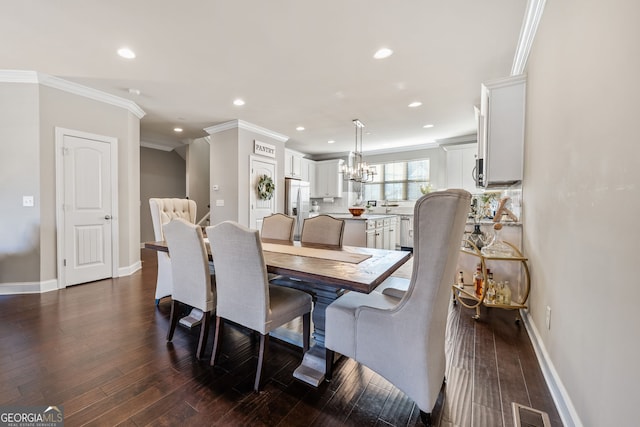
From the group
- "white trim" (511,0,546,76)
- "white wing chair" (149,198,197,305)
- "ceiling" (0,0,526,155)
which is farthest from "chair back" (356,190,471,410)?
"white wing chair" (149,198,197,305)

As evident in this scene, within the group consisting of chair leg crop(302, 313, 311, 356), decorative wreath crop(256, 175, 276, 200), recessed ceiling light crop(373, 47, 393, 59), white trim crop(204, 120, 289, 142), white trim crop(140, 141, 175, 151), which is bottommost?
chair leg crop(302, 313, 311, 356)

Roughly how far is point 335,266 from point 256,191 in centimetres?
385

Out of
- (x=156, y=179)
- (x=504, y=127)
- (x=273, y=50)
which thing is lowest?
(x=156, y=179)

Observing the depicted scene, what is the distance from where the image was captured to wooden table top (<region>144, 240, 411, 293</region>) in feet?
4.46

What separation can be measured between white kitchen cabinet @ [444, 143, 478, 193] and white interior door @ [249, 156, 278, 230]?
12.9 ft

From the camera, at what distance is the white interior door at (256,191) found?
5.06 meters

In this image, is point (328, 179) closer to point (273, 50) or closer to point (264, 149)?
point (264, 149)

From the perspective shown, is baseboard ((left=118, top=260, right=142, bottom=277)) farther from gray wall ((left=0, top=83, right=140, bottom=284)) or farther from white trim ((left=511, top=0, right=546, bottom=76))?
white trim ((left=511, top=0, right=546, bottom=76))

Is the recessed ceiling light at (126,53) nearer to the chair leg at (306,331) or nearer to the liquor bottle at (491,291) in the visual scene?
the chair leg at (306,331)

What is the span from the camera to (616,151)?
989mm

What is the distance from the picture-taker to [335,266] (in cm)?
164

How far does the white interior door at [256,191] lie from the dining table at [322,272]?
284 centimetres

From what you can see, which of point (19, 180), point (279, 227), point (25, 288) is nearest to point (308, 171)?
point (279, 227)

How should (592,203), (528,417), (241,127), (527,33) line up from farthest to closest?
1. (241,127)
2. (527,33)
3. (528,417)
4. (592,203)
